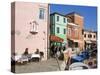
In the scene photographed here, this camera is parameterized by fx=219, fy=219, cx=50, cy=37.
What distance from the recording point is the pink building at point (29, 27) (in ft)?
4.98

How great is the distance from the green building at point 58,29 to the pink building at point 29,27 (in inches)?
1.6

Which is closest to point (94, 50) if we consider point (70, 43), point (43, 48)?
point (70, 43)

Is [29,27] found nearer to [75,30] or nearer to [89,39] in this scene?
[75,30]

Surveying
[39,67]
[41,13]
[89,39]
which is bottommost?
[39,67]

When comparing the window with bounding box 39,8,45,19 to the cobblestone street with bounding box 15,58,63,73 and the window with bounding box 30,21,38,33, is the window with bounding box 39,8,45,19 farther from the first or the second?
the cobblestone street with bounding box 15,58,63,73

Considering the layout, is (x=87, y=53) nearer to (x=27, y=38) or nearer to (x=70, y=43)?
(x=70, y=43)

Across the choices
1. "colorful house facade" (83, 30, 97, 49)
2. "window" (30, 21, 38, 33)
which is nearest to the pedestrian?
"colorful house facade" (83, 30, 97, 49)

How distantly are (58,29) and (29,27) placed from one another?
9.0 inches

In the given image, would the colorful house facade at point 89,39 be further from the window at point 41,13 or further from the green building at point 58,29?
the window at point 41,13

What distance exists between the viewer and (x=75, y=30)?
1.72 meters

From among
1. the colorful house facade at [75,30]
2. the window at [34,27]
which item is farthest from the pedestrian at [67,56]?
the window at [34,27]

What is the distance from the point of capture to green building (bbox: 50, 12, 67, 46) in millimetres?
1632

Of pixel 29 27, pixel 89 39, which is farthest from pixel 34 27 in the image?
pixel 89 39

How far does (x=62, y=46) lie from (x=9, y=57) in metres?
0.41
